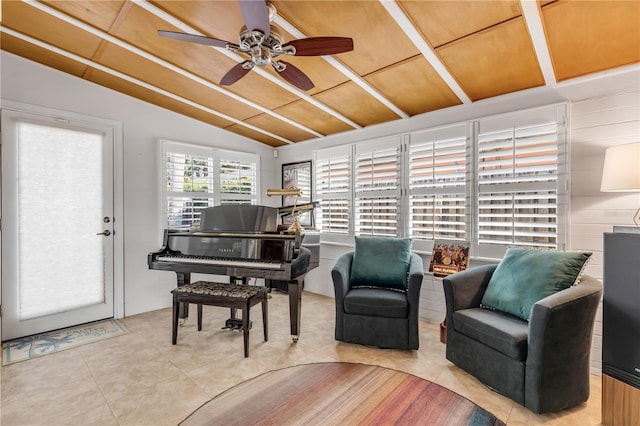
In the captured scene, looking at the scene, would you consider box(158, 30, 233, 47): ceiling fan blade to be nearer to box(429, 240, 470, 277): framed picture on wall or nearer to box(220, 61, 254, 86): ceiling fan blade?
box(220, 61, 254, 86): ceiling fan blade

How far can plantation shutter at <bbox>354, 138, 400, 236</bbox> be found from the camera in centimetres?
373

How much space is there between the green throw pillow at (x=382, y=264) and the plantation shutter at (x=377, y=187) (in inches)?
23.8

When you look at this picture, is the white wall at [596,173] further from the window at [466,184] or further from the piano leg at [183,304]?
the piano leg at [183,304]

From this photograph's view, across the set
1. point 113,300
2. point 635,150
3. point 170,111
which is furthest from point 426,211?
point 113,300

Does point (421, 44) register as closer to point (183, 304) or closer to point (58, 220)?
point (183, 304)

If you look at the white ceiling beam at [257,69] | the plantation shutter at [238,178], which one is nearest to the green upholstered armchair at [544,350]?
the white ceiling beam at [257,69]

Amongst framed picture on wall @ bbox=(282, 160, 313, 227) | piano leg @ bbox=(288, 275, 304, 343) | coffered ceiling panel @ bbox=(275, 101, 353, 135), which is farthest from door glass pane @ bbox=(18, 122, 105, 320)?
framed picture on wall @ bbox=(282, 160, 313, 227)

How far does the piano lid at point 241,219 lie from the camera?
10.4 feet

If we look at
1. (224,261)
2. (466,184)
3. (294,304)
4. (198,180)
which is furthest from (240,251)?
(466,184)

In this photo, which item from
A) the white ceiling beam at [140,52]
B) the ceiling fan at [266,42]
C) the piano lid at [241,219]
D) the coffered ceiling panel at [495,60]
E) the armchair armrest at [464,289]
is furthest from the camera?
the piano lid at [241,219]

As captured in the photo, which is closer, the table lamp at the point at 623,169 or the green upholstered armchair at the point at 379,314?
the table lamp at the point at 623,169

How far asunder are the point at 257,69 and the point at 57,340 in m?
3.24

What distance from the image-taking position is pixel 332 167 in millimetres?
4391

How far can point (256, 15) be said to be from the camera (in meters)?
1.62
